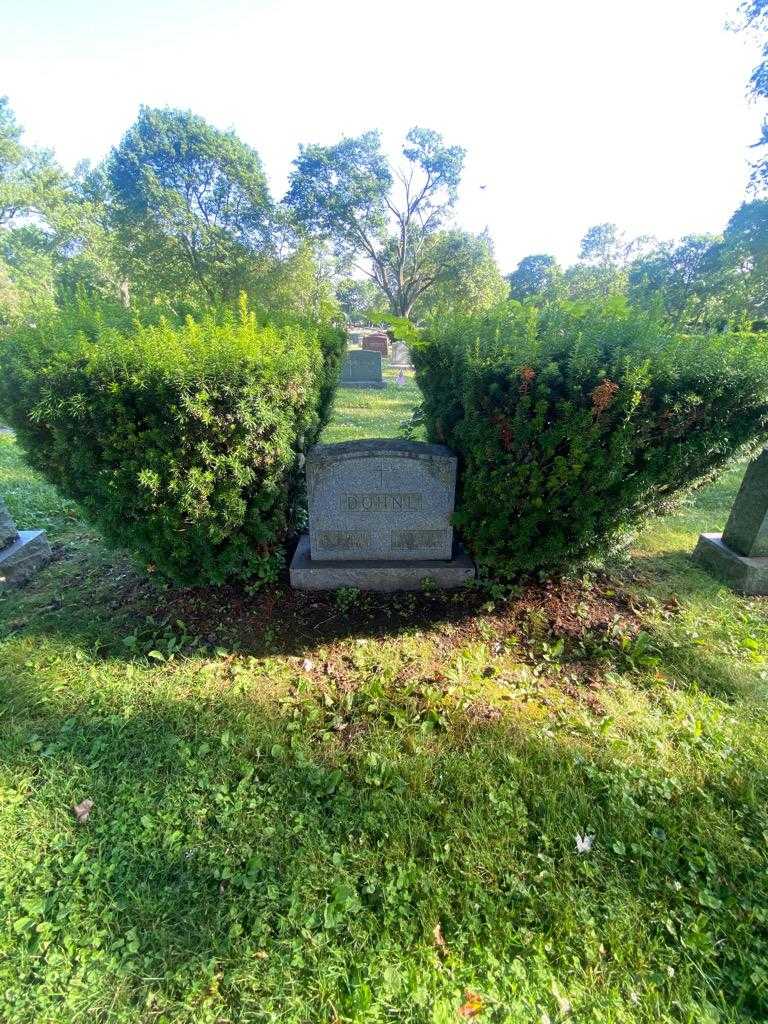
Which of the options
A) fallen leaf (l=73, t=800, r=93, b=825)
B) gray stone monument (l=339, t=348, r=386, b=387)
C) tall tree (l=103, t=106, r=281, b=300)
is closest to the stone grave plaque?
fallen leaf (l=73, t=800, r=93, b=825)

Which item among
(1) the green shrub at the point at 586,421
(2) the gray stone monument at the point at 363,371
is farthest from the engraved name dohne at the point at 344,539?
(2) the gray stone monument at the point at 363,371

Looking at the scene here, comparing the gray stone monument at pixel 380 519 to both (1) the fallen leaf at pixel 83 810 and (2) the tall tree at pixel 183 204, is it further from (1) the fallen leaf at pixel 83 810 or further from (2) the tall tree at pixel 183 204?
(2) the tall tree at pixel 183 204

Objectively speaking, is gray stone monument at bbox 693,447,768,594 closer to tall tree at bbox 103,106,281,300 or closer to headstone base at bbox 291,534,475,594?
headstone base at bbox 291,534,475,594

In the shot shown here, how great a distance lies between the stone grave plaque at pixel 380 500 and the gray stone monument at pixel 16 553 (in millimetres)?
2510

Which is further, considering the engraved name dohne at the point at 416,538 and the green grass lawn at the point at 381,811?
the engraved name dohne at the point at 416,538

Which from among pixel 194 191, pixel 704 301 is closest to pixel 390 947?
pixel 704 301

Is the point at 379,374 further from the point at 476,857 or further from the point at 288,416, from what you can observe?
the point at 476,857

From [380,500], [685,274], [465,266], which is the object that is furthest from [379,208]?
[380,500]

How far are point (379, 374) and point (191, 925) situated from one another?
17.8 m

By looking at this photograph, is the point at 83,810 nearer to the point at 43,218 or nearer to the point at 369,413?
the point at 369,413

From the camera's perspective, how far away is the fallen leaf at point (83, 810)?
1.90m

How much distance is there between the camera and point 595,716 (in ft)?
7.86

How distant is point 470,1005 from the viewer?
1377mm

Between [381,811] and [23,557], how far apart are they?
3.66m
